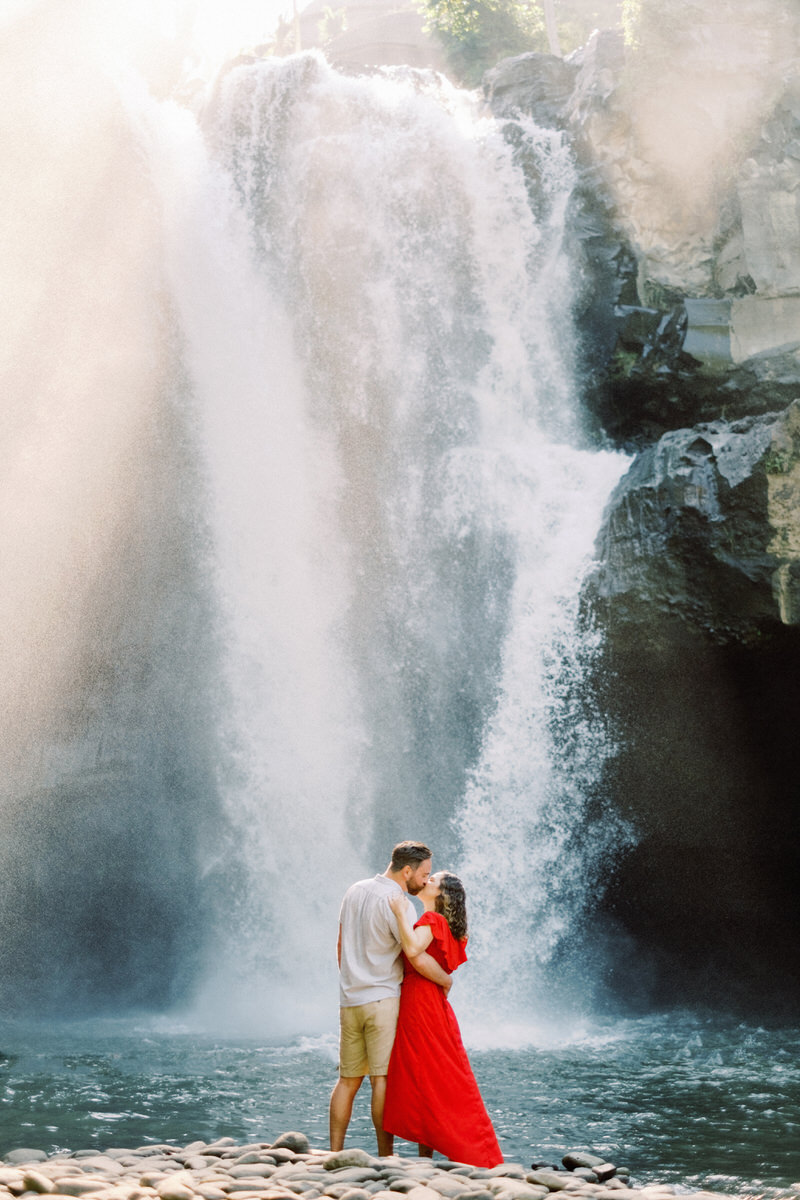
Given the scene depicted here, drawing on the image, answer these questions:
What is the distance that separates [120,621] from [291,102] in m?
9.05

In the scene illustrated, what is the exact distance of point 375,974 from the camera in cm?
486

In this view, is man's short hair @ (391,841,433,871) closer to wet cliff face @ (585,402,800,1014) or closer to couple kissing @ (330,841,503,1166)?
couple kissing @ (330,841,503,1166)

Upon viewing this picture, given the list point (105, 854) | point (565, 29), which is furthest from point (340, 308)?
point (565, 29)

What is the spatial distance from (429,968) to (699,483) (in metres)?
8.67

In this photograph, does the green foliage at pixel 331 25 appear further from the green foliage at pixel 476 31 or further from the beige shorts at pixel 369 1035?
the beige shorts at pixel 369 1035

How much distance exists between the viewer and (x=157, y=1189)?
4.23m

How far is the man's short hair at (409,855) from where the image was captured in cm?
495

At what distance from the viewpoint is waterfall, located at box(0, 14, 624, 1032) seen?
1280 centimetres

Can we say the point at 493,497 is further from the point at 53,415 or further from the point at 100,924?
the point at 100,924

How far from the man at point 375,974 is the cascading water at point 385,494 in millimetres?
7040

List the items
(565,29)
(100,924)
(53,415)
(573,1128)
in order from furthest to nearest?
(565,29), (53,415), (100,924), (573,1128)

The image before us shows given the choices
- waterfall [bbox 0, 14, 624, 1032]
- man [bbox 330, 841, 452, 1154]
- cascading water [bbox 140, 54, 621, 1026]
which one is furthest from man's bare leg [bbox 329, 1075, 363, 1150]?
cascading water [bbox 140, 54, 621, 1026]

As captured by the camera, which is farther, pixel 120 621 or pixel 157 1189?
pixel 120 621

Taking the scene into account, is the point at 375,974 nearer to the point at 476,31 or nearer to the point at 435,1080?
the point at 435,1080
